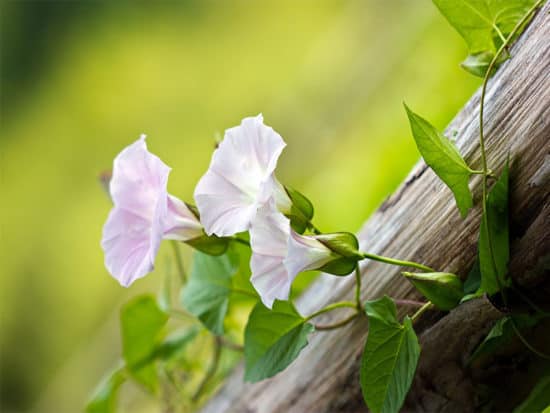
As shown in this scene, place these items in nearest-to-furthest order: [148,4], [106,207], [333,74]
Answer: [333,74]
[106,207]
[148,4]

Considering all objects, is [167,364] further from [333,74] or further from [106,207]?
[106,207]

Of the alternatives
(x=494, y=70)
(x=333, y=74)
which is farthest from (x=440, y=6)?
(x=333, y=74)

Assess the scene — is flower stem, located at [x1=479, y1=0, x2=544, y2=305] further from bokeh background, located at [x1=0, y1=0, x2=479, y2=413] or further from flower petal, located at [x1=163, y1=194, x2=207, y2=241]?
bokeh background, located at [x1=0, y1=0, x2=479, y2=413]

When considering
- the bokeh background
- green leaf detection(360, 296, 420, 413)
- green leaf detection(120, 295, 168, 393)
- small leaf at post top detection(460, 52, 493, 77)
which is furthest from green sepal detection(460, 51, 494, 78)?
the bokeh background

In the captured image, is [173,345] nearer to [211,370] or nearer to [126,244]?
[211,370]

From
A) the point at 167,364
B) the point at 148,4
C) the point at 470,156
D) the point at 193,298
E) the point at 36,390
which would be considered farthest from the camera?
the point at 148,4

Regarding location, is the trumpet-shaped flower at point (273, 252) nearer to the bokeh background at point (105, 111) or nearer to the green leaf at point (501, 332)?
the green leaf at point (501, 332)

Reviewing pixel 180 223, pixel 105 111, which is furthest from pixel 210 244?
pixel 105 111
